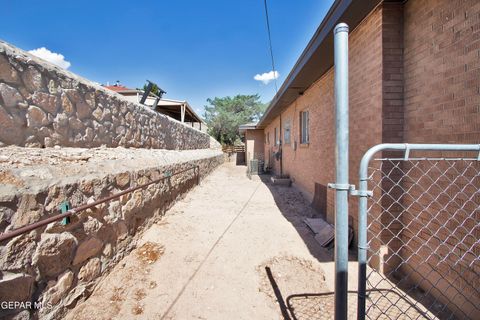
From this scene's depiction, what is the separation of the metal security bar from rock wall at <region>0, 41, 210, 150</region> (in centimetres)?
326

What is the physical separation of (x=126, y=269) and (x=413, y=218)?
3507mm

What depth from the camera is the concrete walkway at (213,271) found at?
2.44 metres

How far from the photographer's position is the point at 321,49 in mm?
4051

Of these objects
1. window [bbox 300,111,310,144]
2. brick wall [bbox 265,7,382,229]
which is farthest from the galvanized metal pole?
window [bbox 300,111,310,144]

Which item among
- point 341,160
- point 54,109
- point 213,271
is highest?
point 54,109

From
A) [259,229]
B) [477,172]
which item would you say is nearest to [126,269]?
[259,229]

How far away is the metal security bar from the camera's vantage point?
2143 mm

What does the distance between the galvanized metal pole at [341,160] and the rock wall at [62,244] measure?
2.26 metres

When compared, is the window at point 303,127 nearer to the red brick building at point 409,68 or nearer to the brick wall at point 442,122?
the red brick building at point 409,68

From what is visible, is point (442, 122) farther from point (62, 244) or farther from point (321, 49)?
point (62, 244)

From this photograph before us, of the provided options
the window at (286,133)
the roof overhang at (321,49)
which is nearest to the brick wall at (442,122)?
the roof overhang at (321,49)

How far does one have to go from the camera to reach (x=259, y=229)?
15.0ft

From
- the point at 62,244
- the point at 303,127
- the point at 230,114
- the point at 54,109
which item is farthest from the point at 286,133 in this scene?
the point at 230,114

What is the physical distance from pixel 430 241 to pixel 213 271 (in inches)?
98.9
